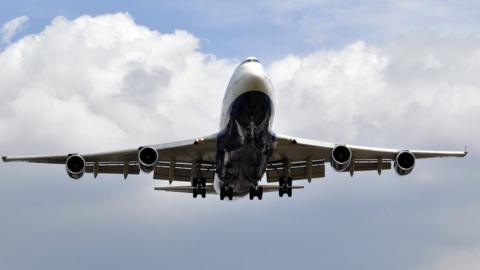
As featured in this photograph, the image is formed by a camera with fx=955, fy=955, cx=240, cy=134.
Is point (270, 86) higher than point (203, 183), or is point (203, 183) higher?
point (270, 86)

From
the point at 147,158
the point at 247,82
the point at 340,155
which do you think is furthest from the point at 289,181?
the point at 247,82

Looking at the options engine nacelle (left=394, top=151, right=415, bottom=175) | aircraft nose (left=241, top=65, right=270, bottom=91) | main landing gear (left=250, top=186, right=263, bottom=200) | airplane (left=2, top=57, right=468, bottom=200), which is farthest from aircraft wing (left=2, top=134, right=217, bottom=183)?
engine nacelle (left=394, top=151, right=415, bottom=175)

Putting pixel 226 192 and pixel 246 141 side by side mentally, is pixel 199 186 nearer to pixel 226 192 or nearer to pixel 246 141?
pixel 226 192

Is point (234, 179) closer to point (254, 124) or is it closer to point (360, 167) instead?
point (254, 124)

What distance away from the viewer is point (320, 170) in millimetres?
50562

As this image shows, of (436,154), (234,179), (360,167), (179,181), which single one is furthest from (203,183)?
(436,154)

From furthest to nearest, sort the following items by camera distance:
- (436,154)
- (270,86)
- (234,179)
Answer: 1. (436,154)
2. (234,179)
3. (270,86)

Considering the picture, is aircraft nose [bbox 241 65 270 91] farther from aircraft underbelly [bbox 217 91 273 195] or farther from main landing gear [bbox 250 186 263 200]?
main landing gear [bbox 250 186 263 200]

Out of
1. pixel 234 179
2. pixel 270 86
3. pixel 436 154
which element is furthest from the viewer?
pixel 436 154

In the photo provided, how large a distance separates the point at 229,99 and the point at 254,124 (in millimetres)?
1744

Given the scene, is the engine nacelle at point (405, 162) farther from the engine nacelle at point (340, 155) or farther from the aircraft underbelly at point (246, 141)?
the aircraft underbelly at point (246, 141)

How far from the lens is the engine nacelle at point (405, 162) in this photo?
46031 mm

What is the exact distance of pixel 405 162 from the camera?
151ft

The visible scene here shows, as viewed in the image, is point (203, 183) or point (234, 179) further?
point (203, 183)
